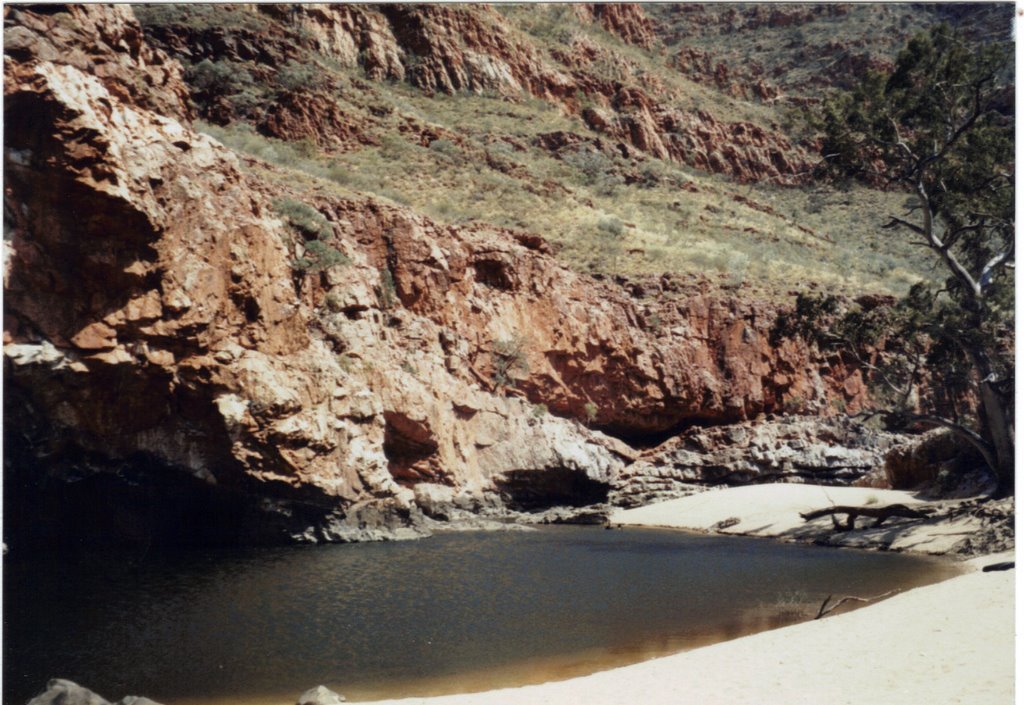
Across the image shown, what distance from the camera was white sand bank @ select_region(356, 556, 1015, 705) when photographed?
781cm

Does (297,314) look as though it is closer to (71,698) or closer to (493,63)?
(71,698)

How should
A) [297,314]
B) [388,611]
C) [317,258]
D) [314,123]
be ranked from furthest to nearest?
[314,123], [317,258], [297,314], [388,611]

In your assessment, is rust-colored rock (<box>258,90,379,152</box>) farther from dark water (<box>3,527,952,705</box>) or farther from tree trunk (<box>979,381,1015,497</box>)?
tree trunk (<box>979,381,1015,497</box>)

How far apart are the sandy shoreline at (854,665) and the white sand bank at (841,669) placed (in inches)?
0.4

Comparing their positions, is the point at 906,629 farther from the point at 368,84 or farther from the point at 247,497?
the point at 368,84

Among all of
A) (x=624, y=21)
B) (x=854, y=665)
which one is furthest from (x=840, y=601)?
(x=624, y=21)

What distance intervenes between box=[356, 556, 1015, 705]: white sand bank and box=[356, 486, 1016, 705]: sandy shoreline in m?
0.01

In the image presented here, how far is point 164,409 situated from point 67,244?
4.98 meters

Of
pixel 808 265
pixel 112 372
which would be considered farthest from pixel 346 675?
pixel 808 265

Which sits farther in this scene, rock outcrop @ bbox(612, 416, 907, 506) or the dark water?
rock outcrop @ bbox(612, 416, 907, 506)

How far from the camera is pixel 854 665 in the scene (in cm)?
884

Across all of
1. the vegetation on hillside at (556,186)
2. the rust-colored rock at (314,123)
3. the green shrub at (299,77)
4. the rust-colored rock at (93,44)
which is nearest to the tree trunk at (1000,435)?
the vegetation on hillside at (556,186)

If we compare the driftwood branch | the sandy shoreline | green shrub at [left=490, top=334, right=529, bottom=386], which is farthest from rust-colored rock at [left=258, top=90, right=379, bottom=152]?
the sandy shoreline

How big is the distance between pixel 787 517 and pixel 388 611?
645 inches
